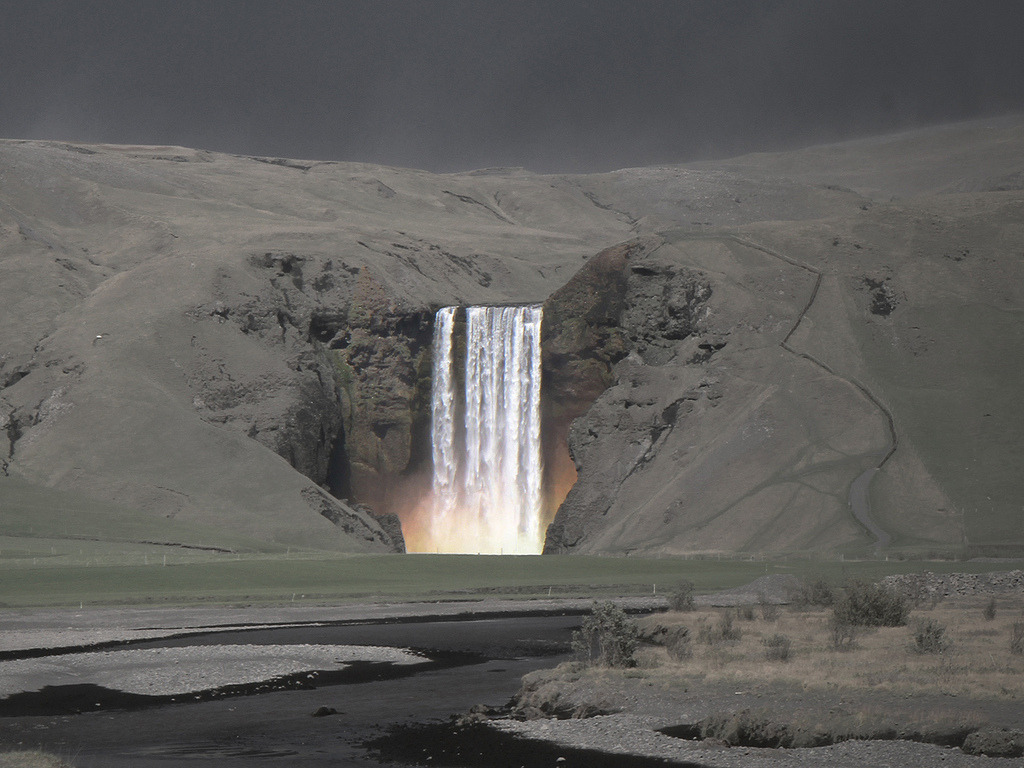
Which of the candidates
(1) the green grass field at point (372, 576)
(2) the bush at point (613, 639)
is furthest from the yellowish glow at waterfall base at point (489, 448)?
(2) the bush at point (613, 639)

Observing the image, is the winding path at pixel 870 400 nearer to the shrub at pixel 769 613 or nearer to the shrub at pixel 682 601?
the shrub at pixel 682 601

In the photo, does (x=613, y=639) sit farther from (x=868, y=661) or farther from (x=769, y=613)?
(x=769, y=613)

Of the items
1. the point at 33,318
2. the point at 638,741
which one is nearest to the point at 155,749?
the point at 638,741

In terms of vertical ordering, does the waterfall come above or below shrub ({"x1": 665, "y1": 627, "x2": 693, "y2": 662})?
above

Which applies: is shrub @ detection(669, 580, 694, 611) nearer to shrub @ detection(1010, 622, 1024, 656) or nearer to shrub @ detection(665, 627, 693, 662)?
shrub @ detection(665, 627, 693, 662)

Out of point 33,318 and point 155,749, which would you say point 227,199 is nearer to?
point 33,318

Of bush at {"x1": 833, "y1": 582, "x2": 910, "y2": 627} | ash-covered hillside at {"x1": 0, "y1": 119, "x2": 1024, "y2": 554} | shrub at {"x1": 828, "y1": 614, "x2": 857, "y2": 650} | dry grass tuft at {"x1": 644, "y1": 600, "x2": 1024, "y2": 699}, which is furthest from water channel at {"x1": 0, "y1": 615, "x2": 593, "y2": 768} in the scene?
ash-covered hillside at {"x1": 0, "y1": 119, "x2": 1024, "y2": 554}

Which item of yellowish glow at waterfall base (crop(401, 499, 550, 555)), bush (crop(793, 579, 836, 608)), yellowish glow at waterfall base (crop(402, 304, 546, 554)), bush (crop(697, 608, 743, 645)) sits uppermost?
yellowish glow at waterfall base (crop(402, 304, 546, 554))
